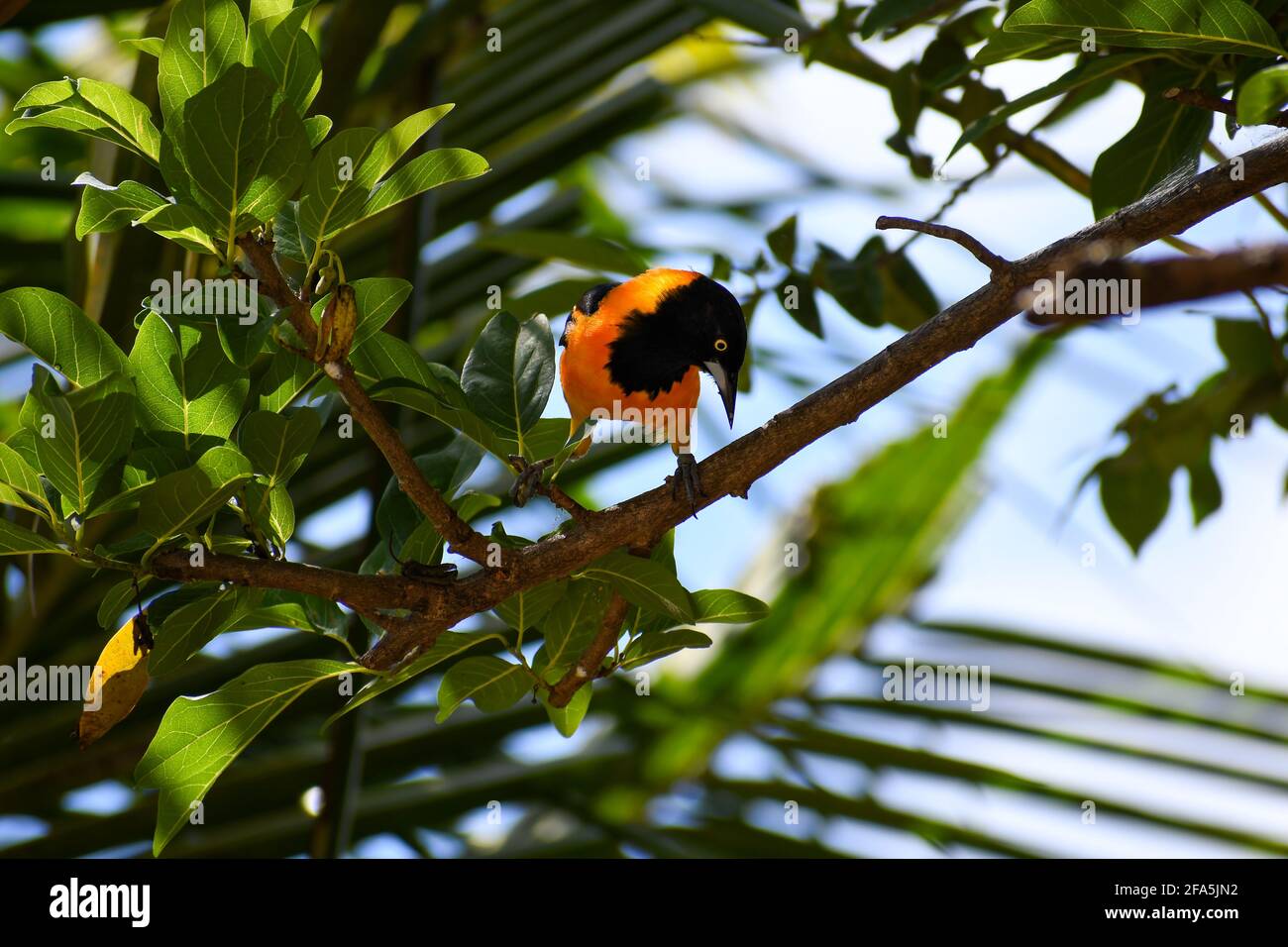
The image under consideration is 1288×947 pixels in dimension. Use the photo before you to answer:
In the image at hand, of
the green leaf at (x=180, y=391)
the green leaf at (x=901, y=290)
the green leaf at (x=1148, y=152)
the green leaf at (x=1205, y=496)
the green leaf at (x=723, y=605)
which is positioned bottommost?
the green leaf at (x=723, y=605)

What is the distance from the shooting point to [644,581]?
4.06 feet

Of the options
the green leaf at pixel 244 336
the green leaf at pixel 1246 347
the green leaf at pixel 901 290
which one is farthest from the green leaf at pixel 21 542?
the green leaf at pixel 1246 347

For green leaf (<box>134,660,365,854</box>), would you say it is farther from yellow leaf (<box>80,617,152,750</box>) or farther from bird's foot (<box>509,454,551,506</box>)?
bird's foot (<box>509,454,551,506</box>)

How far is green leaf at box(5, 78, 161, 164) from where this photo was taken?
1112mm

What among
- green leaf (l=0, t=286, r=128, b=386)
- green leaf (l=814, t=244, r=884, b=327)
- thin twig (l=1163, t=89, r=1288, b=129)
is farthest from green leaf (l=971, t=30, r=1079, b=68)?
green leaf (l=0, t=286, r=128, b=386)

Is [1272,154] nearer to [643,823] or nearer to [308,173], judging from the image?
[308,173]

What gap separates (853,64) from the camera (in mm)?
2061

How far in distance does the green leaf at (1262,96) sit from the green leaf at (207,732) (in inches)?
45.6

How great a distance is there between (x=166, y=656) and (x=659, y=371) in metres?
1.38

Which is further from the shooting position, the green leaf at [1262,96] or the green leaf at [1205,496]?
the green leaf at [1205,496]

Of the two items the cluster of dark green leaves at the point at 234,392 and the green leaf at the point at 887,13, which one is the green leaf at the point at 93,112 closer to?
the cluster of dark green leaves at the point at 234,392

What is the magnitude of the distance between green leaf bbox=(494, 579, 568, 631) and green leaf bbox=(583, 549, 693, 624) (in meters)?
0.10

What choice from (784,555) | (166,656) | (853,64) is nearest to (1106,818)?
(784,555)

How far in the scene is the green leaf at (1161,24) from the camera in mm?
1291
